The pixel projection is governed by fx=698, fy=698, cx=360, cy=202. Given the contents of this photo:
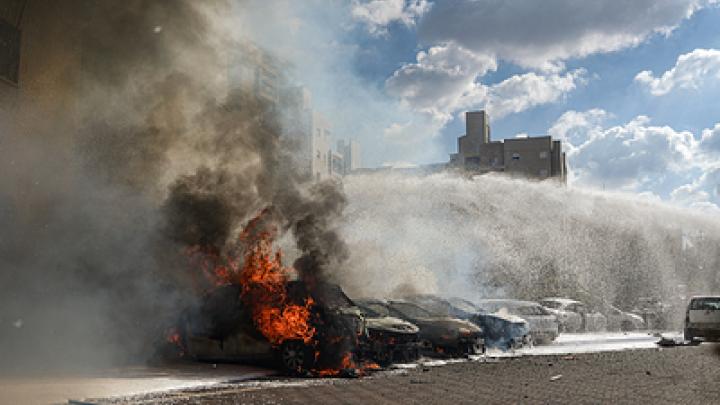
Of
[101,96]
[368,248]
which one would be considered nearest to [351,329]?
[101,96]

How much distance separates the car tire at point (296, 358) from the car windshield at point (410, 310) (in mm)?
5418

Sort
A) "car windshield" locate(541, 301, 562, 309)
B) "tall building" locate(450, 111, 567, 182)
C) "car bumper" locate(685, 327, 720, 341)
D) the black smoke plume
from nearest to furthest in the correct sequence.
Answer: the black smoke plume < "car bumper" locate(685, 327, 720, 341) < "car windshield" locate(541, 301, 562, 309) < "tall building" locate(450, 111, 567, 182)

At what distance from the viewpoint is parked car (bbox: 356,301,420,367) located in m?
15.8

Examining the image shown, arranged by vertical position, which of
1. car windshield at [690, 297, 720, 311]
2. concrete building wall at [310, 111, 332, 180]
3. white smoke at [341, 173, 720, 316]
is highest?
concrete building wall at [310, 111, 332, 180]

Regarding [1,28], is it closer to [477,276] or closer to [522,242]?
[522,242]

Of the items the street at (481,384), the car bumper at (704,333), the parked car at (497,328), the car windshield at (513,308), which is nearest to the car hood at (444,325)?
the street at (481,384)

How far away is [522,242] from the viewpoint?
108ft

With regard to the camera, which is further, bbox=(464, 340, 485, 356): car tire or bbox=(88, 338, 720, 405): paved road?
bbox=(464, 340, 485, 356): car tire

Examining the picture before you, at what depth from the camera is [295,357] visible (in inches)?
533

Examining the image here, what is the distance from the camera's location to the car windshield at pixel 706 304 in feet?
75.4

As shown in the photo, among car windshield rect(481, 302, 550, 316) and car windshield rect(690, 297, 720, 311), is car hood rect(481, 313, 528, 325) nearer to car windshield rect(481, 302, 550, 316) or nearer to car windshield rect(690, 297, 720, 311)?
car windshield rect(481, 302, 550, 316)

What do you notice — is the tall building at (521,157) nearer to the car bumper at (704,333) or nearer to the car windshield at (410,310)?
the car bumper at (704,333)

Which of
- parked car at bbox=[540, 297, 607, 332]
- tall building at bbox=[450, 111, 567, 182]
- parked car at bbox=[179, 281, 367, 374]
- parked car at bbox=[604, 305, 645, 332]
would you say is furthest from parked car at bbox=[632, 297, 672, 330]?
tall building at bbox=[450, 111, 567, 182]

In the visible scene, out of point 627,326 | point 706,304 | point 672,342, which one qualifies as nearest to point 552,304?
point 627,326
